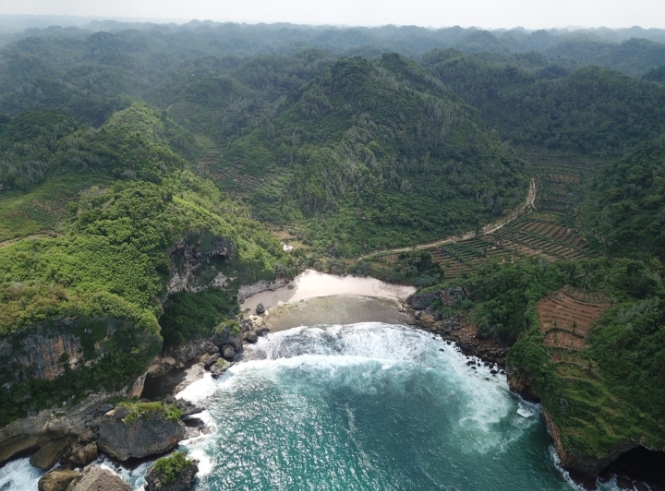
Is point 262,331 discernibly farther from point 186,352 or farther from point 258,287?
point 258,287

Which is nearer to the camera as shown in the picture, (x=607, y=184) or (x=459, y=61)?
(x=607, y=184)

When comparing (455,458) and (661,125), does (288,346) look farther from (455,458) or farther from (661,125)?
(661,125)

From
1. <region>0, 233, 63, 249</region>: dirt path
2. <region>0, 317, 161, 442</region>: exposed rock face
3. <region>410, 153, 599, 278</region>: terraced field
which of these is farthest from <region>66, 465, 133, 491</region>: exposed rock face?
<region>410, 153, 599, 278</region>: terraced field

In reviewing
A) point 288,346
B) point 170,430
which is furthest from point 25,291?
point 288,346

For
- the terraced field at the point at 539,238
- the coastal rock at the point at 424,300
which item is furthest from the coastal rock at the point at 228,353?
the terraced field at the point at 539,238

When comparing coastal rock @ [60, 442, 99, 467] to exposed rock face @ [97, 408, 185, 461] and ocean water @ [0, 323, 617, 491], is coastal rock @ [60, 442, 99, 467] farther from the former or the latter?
ocean water @ [0, 323, 617, 491]

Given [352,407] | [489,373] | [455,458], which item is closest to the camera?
[455,458]

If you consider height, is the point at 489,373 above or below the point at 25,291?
below
